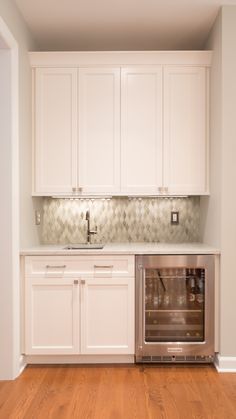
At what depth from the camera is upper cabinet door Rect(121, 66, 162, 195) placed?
3186 millimetres

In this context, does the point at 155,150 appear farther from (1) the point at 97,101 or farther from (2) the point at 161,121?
(1) the point at 97,101

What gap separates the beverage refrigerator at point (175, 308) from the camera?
2.91m

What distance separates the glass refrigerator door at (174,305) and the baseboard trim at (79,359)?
26cm

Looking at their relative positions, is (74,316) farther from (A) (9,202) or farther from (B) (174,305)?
(A) (9,202)

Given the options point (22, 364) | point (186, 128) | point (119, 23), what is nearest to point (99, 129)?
point (186, 128)

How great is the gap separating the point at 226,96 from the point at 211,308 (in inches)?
64.7

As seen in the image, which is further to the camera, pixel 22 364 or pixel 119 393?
pixel 22 364

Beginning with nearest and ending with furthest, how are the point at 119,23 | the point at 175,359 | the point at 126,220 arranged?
the point at 175,359 → the point at 119,23 → the point at 126,220

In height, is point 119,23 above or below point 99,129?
above

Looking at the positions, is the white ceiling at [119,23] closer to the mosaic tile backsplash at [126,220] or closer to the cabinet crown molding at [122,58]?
the cabinet crown molding at [122,58]

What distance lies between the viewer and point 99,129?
320 cm

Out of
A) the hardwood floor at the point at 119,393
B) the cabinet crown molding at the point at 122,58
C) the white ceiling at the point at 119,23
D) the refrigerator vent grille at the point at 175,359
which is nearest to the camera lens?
the hardwood floor at the point at 119,393

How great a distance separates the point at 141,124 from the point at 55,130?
0.74 meters

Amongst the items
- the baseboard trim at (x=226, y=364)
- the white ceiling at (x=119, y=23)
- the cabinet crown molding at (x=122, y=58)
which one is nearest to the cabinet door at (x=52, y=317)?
the baseboard trim at (x=226, y=364)
